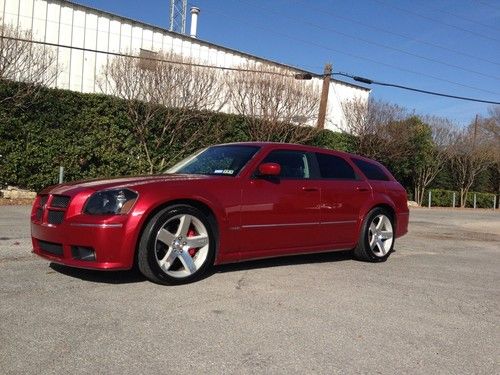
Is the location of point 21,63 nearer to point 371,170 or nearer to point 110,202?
point 371,170

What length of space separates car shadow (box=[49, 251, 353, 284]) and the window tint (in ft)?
3.80

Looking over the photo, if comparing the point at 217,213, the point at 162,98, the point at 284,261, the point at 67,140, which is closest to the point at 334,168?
the point at 284,261

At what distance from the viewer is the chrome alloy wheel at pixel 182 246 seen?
5.34 metres

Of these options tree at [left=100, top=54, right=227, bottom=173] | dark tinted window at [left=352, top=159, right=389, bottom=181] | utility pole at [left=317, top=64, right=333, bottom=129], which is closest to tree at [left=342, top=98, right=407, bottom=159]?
utility pole at [left=317, top=64, right=333, bottom=129]

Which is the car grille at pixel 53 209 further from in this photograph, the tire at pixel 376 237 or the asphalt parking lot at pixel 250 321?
the tire at pixel 376 237

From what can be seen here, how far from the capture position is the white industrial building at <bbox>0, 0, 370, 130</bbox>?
719 inches

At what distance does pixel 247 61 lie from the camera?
2342 centimetres

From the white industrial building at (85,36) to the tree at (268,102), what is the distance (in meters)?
1.67

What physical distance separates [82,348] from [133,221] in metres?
1.61

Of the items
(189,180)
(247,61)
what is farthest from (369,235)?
(247,61)

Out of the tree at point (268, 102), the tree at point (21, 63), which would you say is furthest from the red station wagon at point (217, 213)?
the tree at point (268, 102)

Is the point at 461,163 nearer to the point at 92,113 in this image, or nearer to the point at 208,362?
the point at 92,113

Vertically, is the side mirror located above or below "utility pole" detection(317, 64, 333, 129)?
below

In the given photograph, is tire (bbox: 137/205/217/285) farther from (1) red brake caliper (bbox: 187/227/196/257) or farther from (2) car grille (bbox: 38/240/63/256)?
(2) car grille (bbox: 38/240/63/256)
